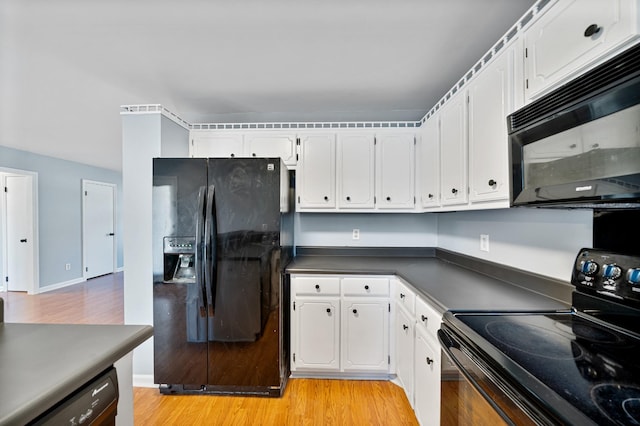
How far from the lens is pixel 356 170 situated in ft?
8.00

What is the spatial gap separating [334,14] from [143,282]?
230 cm

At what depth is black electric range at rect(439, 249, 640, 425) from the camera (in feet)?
1.88

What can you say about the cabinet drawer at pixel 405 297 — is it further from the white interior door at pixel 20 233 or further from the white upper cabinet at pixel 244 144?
the white interior door at pixel 20 233

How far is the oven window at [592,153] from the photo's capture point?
0.64 meters

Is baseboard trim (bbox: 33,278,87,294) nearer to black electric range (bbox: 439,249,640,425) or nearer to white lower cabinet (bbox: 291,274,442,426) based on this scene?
white lower cabinet (bbox: 291,274,442,426)

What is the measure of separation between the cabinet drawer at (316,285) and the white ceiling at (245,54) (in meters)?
1.59

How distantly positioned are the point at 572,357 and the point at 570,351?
1.6 inches

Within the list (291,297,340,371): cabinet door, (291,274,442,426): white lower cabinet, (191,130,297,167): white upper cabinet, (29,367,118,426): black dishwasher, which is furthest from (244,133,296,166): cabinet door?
(29,367,118,426): black dishwasher

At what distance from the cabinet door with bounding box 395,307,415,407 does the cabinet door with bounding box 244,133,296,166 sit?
1.59m

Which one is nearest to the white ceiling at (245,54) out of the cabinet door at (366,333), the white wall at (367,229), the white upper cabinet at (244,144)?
the white upper cabinet at (244,144)

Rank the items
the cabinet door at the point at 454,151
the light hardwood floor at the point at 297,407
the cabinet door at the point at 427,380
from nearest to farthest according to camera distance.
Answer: the cabinet door at the point at 427,380, the cabinet door at the point at 454,151, the light hardwood floor at the point at 297,407

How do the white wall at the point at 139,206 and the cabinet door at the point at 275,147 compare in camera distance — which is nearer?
the white wall at the point at 139,206

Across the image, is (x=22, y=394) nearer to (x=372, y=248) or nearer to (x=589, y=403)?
(x=589, y=403)

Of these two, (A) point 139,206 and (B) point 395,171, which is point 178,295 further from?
(B) point 395,171
